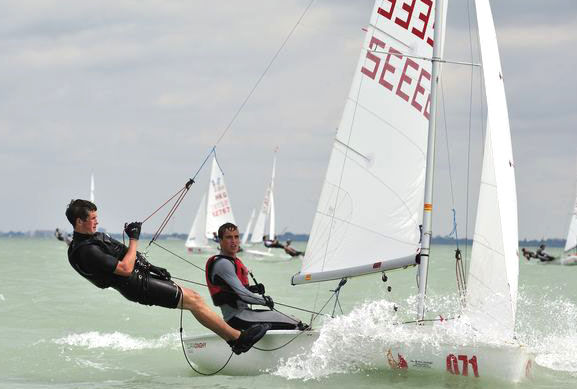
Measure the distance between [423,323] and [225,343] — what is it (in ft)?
5.32

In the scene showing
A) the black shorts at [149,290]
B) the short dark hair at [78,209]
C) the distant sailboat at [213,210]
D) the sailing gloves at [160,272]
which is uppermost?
the distant sailboat at [213,210]

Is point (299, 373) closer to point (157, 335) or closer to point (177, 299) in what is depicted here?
point (177, 299)

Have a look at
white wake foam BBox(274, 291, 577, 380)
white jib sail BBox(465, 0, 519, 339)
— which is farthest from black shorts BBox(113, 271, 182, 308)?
white jib sail BBox(465, 0, 519, 339)

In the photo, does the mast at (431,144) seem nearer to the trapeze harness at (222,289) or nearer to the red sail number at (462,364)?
the red sail number at (462,364)

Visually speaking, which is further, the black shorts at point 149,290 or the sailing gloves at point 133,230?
the black shorts at point 149,290

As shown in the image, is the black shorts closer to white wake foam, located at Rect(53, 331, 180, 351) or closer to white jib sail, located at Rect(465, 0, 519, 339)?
white jib sail, located at Rect(465, 0, 519, 339)

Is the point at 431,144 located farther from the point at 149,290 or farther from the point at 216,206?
the point at 216,206

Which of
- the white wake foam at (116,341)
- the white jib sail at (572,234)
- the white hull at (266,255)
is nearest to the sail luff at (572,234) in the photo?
the white jib sail at (572,234)

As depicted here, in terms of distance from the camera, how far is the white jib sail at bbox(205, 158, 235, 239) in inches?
1479

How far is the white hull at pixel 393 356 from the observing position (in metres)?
6.91

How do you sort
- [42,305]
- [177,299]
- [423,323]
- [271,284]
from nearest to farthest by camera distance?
[177,299]
[423,323]
[42,305]
[271,284]

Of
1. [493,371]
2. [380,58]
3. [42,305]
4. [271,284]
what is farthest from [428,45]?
[271,284]

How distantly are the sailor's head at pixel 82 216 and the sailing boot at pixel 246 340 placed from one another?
4.75 ft

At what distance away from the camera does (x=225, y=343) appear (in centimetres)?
759
